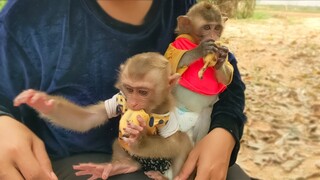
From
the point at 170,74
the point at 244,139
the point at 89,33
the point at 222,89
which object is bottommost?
the point at 244,139

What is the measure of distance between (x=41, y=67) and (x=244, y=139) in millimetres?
1856

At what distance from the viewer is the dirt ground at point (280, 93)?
2.49 meters

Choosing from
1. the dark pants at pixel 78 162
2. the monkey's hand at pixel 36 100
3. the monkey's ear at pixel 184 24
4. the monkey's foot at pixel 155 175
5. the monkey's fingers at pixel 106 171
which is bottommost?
the monkey's foot at pixel 155 175

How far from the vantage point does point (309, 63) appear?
379 cm

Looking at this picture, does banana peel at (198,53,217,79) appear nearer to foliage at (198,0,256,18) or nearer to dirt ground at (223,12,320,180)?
dirt ground at (223,12,320,180)

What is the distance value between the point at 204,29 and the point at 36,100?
21.7 inches

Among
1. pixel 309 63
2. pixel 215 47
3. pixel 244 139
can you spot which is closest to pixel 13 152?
pixel 215 47

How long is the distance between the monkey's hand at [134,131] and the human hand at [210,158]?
0.62ft

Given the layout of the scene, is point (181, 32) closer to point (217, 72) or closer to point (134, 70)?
point (217, 72)

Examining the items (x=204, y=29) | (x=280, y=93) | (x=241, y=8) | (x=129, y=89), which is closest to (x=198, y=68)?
(x=204, y=29)

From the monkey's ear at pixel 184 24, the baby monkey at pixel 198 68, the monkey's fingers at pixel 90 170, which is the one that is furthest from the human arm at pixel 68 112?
the monkey's ear at pixel 184 24

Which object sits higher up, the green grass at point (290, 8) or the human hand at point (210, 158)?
the human hand at point (210, 158)

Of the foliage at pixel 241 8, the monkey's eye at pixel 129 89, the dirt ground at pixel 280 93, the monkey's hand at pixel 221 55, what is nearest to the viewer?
the monkey's eye at pixel 129 89

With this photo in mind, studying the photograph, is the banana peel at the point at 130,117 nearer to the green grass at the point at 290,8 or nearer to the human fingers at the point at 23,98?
the human fingers at the point at 23,98
